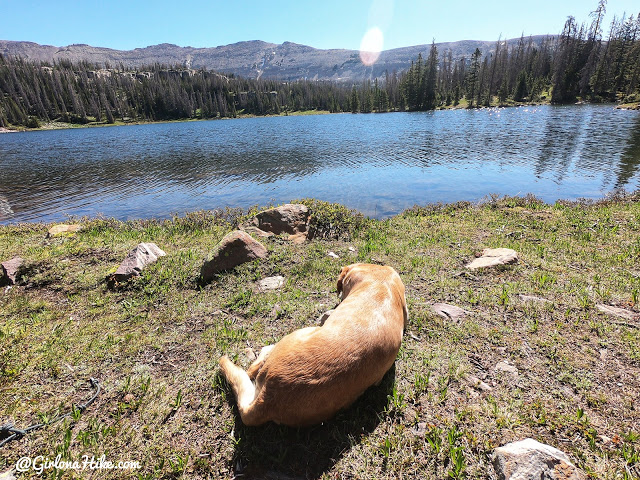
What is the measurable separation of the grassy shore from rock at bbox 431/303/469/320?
0.40 ft

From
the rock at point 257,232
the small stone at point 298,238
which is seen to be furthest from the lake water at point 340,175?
the rock at point 257,232

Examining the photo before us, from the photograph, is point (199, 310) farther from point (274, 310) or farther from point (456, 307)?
point (456, 307)

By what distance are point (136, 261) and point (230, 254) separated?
2.22 meters

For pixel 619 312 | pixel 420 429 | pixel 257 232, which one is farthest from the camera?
pixel 257 232

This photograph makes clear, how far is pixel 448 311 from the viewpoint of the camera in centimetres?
566

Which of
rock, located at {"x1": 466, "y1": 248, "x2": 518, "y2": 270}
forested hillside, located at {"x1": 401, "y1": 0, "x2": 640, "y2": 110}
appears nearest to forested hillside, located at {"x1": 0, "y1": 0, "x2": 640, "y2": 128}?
forested hillside, located at {"x1": 401, "y1": 0, "x2": 640, "y2": 110}

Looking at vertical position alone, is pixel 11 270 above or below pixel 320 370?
below

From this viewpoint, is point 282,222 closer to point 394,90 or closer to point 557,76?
point 557,76

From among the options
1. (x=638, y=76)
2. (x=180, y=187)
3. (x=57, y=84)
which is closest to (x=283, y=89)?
(x=57, y=84)

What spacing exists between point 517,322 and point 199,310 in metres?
5.95

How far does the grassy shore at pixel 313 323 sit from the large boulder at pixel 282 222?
1.76m

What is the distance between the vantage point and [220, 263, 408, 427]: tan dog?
2988 millimetres

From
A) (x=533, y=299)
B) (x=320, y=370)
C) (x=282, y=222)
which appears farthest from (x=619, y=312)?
(x=282, y=222)

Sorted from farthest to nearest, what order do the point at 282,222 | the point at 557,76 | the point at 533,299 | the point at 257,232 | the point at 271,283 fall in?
the point at 557,76
the point at 282,222
the point at 257,232
the point at 271,283
the point at 533,299
